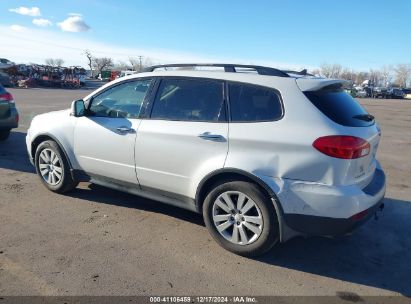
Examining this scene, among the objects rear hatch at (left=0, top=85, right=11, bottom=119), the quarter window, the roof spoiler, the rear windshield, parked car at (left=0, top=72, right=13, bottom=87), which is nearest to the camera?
the rear windshield

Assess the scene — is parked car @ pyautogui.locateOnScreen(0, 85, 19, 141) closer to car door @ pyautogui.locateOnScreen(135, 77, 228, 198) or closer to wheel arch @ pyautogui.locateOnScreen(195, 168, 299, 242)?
car door @ pyautogui.locateOnScreen(135, 77, 228, 198)

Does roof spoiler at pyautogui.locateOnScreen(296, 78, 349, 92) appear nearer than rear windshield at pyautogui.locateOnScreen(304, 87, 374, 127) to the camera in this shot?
No

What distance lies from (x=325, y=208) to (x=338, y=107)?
0.95 m

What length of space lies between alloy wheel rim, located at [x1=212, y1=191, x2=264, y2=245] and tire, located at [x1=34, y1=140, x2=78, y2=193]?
2295 millimetres

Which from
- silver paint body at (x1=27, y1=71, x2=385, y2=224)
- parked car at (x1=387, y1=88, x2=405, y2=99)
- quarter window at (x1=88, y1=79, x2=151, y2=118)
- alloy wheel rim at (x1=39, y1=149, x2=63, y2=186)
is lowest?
parked car at (x1=387, y1=88, x2=405, y2=99)

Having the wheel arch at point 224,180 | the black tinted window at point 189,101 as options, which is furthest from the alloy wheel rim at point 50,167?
the wheel arch at point 224,180

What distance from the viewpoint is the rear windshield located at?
137 inches

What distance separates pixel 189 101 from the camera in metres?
4.10

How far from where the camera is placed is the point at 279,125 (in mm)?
3502

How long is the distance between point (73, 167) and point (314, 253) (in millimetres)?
3089

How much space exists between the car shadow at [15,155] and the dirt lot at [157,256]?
1585 mm

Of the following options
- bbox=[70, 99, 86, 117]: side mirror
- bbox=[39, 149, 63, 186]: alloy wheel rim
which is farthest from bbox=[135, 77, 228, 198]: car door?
bbox=[39, 149, 63, 186]: alloy wheel rim

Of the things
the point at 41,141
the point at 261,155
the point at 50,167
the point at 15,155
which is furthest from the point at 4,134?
the point at 261,155

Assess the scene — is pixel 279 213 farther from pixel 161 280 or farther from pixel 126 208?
pixel 126 208
